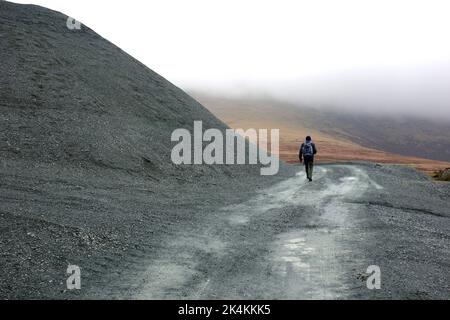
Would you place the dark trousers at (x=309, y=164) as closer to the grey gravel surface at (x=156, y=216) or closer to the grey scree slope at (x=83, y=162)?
the grey gravel surface at (x=156, y=216)

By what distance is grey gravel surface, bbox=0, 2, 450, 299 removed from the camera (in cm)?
902

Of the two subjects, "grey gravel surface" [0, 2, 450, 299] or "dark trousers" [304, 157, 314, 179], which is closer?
"grey gravel surface" [0, 2, 450, 299]

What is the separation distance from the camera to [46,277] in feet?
29.9

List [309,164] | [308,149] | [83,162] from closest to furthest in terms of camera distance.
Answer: [83,162], [308,149], [309,164]

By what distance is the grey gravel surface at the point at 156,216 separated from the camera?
9023mm

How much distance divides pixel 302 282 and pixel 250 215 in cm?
762

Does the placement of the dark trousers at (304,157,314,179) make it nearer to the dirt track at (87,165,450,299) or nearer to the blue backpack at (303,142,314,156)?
the blue backpack at (303,142,314,156)

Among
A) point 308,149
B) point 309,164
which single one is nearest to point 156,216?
point 308,149

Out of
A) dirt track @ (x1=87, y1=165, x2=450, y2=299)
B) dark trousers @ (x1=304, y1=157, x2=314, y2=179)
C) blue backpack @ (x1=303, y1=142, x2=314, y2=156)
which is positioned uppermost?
blue backpack @ (x1=303, y1=142, x2=314, y2=156)

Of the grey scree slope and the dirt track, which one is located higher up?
the grey scree slope

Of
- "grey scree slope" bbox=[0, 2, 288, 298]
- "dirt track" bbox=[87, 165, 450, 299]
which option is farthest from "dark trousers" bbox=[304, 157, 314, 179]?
"dirt track" bbox=[87, 165, 450, 299]

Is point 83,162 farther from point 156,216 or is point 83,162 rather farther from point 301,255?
point 301,255

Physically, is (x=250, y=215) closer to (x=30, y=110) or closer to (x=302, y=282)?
(x=302, y=282)

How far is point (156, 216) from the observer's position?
15.7m
